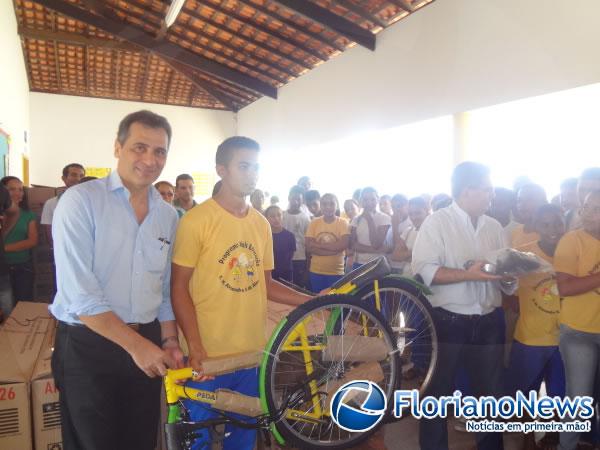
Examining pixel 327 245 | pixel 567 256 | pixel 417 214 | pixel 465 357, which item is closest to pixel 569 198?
pixel 417 214

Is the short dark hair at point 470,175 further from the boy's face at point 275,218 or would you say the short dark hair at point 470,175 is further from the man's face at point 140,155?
the boy's face at point 275,218

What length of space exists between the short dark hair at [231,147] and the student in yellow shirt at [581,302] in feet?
4.62

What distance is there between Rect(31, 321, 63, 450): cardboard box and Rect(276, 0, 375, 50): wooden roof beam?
215 inches

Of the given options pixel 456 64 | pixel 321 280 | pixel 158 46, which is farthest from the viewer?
pixel 158 46

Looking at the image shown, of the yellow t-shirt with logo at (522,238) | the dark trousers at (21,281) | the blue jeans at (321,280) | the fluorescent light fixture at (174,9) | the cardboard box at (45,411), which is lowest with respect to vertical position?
the cardboard box at (45,411)

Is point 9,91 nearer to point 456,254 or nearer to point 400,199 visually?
point 400,199

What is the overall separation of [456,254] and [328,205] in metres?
2.15

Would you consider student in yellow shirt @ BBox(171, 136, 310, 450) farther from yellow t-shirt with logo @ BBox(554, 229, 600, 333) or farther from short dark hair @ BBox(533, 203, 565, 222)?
short dark hair @ BBox(533, 203, 565, 222)

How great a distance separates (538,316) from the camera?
2.09 m

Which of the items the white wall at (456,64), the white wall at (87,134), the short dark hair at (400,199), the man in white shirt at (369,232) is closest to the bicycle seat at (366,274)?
the man in white shirt at (369,232)

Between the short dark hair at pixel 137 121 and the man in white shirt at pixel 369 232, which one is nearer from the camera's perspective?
the short dark hair at pixel 137 121

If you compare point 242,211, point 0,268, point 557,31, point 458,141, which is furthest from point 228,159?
point 458,141

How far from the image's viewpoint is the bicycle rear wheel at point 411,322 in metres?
1.75

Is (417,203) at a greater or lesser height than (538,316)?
greater
